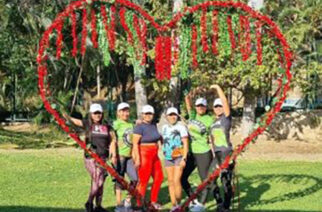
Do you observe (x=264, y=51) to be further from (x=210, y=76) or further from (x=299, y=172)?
(x=299, y=172)

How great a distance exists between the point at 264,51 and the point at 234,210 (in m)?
9.16

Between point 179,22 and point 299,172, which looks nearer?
point 179,22

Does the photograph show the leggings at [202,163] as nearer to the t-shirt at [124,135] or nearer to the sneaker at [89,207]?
the t-shirt at [124,135]

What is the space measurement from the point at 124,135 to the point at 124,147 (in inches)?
8.1

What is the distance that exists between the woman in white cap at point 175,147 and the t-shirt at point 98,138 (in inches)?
34.6

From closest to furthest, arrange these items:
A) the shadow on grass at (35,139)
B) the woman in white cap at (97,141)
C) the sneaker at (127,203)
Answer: the woman in white cap at (97,141), the sneaker at (127,203), the shadow on grass at (35,139)

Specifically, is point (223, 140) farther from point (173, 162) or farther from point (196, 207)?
point (196, 207)

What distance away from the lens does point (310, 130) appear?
71.8 ft

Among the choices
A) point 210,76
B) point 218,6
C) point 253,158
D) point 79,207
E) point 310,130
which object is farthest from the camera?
point 310,130

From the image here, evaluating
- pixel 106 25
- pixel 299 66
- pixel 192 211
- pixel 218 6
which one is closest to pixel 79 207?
pixel 192 211

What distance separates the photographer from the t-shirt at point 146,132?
8.93m

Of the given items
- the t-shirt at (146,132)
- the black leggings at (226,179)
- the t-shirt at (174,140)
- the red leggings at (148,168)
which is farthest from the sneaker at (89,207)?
the black leggings at (226,179)

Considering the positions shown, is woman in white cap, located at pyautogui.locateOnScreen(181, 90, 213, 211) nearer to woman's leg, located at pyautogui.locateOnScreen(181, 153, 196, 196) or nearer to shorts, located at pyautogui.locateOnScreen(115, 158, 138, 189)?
woman's leg, located at pyautogui.locateOnScreen(181, 153, 196, 196)

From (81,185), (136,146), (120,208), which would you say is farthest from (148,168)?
(81,185)
